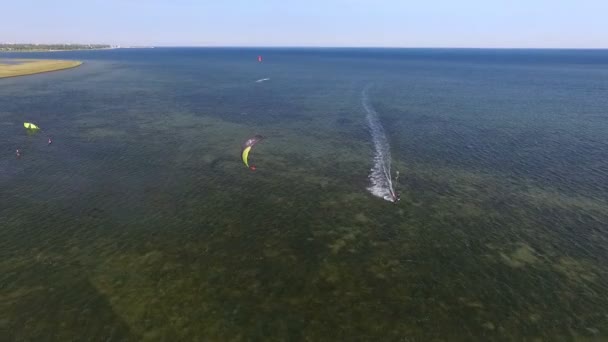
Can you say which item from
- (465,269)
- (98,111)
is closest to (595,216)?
(465,269)

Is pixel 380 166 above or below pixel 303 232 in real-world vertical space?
above

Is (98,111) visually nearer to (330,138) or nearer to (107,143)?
(107,143)

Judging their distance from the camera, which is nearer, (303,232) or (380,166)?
(303,232)

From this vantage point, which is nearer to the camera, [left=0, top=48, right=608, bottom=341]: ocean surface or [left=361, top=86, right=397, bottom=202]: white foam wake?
[left=0, top=48, right=608, bottom=341]: ocean surface

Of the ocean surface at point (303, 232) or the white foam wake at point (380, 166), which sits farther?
the white foam wake at point (380, 166)
